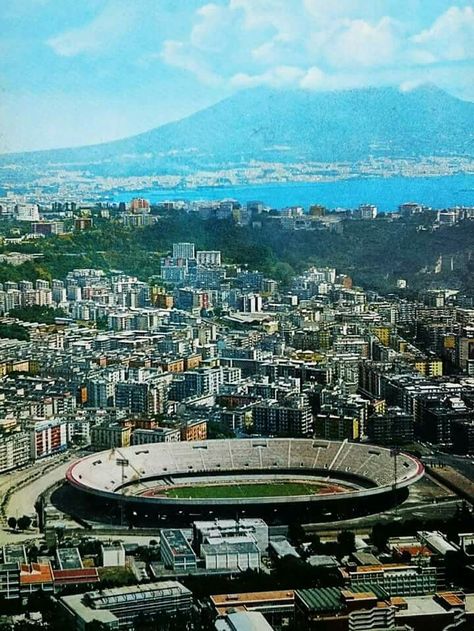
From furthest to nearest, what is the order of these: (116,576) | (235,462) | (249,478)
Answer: (235,462) → (249,478) → (116,576)

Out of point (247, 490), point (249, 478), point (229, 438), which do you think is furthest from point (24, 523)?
point (229, 438)

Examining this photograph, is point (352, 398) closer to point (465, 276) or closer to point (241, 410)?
point (241, 410)

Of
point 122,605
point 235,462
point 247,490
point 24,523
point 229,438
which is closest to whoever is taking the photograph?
point 122,605

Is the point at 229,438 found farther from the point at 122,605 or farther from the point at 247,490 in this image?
the point at 122,605

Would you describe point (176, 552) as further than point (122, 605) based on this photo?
Yes

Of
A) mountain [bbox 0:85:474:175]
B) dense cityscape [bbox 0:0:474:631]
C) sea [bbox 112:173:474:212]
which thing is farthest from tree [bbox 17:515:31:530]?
sea [bbox 112:173:474:212]
